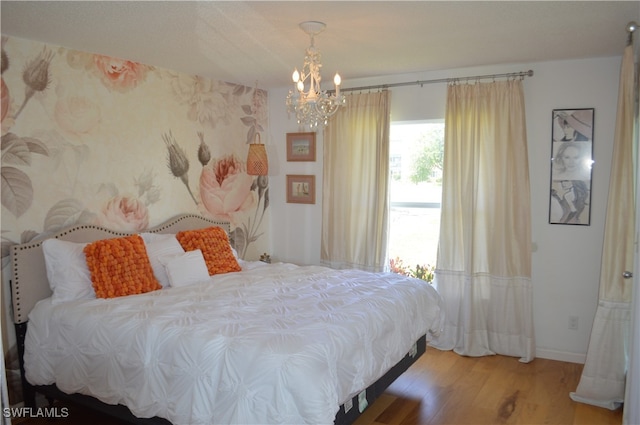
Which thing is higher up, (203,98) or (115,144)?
(203,98)

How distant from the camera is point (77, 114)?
3.48m

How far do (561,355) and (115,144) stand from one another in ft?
13.1

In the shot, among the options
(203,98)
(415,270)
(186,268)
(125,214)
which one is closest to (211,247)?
(186,268)

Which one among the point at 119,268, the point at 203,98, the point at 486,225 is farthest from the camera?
the point at 203,98

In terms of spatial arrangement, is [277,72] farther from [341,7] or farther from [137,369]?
[137,369]

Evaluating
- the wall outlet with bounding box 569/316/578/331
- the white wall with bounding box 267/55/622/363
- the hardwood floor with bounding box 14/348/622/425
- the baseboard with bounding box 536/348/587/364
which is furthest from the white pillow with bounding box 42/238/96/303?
the wall outlet with bounding box 569/316/578/331

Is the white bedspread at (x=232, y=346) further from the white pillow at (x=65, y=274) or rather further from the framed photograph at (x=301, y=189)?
the framed photograph at (x=301, y=189)

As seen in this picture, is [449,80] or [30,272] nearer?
[30,272]

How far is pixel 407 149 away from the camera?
15.5ft

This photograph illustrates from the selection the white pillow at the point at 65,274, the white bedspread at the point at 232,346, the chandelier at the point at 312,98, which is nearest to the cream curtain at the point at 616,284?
the white bedspread at the point at 232,346

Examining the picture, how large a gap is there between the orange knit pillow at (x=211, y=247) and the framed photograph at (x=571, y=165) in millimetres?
2710

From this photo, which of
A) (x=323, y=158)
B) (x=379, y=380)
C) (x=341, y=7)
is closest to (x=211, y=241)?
(x=323, y=158)

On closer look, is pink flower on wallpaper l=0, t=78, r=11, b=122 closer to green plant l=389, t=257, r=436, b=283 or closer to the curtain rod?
the curtain rod

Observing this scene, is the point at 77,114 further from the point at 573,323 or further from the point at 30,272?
the point at 573,323
